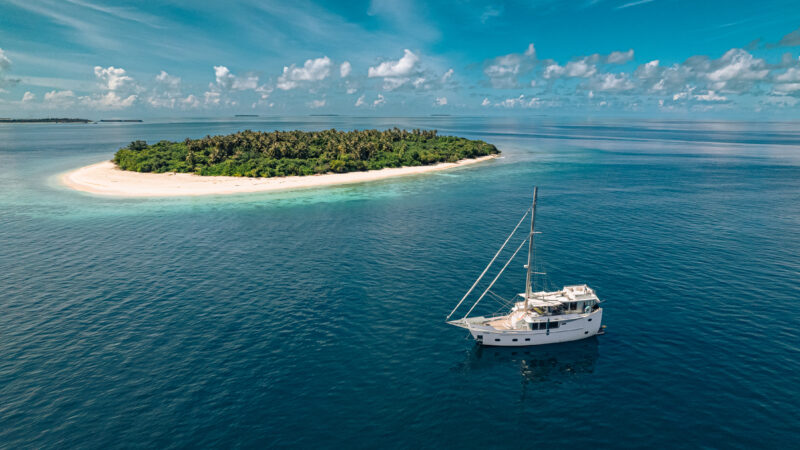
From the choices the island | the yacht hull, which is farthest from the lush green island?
the yacht hull

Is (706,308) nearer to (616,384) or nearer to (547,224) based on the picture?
(616,384)

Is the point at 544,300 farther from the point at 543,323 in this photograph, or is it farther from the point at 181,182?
the point at 181,182

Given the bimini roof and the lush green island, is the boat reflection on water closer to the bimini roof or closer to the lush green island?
the bimini roof

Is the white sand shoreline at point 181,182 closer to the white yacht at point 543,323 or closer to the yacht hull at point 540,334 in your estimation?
the white yacht at point 543,323

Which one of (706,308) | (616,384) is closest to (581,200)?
(706,308)

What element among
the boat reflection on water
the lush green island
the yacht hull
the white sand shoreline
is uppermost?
the lush green island

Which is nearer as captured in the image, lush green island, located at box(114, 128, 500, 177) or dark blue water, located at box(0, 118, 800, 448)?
dark blue water, located at box(0, 118, 800, 448)

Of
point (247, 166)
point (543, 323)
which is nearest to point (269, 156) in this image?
point (247, 166)

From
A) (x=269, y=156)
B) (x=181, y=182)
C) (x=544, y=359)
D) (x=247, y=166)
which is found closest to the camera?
(x=544, y=359)
